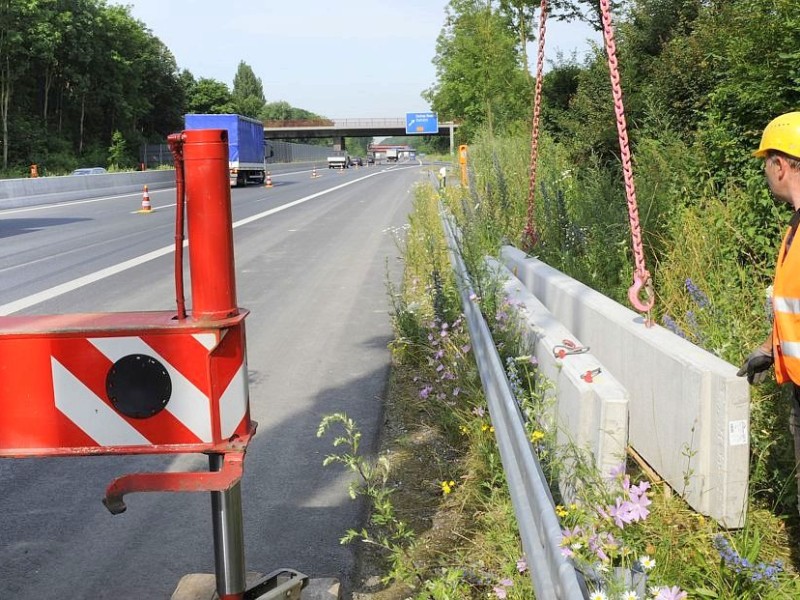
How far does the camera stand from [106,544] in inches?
143

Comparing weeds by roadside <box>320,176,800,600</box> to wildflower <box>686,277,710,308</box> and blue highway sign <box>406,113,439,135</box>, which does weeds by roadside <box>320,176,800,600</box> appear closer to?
wildflower <box>686,277,710,308</box>

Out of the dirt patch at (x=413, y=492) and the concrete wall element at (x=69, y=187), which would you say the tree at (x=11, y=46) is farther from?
the dirt patch at (x=413, y=492)

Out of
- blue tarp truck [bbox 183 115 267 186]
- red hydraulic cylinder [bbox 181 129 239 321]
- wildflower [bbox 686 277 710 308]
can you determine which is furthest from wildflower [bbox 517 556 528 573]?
blue tarp truck [bbox 183 115 267 186]

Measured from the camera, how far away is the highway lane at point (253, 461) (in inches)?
135

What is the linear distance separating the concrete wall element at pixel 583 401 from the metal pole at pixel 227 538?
1244mm

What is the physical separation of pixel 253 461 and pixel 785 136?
3.23m

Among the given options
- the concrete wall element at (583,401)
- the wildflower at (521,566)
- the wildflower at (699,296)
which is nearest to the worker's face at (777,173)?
the concrete wall element at (583,401)

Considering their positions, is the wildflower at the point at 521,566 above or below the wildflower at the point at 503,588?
above

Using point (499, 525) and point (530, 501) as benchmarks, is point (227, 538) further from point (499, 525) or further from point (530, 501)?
point (499, 525)

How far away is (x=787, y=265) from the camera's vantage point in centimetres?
252

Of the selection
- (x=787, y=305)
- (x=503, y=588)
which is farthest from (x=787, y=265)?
(x=503, y=588)

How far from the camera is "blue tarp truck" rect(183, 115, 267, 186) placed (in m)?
36.1

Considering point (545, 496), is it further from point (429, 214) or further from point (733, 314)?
point (429, 214)

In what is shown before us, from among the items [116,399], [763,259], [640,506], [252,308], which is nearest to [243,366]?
[116,399]
